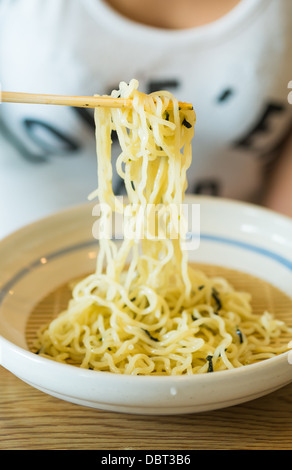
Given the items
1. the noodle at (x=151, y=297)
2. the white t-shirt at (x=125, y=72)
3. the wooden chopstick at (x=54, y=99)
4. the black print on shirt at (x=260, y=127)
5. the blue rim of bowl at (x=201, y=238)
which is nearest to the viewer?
the wooden chopstick at (x=54, y=99)

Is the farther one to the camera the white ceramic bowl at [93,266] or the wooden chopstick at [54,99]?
the wooden chopstick at [54,99]

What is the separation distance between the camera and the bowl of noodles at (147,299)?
3.43 feet

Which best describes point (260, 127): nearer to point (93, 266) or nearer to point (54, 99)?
point (93, 266)

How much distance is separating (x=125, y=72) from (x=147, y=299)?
0.85m

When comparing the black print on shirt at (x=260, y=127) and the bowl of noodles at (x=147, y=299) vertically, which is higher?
the black print on shirt at (x=260, y=127)

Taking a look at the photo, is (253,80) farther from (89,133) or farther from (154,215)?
(154,215)

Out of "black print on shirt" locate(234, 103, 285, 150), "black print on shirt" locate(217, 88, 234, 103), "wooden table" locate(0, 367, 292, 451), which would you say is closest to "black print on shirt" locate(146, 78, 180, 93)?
"black print on shirt" locate(217, 88, 234, 103)

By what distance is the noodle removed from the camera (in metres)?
1.29

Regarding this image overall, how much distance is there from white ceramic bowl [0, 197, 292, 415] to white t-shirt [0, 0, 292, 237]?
13.2 inches

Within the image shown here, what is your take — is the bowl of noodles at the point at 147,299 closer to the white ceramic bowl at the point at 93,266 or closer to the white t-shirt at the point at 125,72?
the white ceramic bowl at the point at 93,266

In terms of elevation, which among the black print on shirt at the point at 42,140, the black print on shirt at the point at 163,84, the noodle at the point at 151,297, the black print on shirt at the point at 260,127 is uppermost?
the black print on shirt at the point at 163,84

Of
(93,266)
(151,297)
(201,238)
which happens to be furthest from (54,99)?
(201,238)

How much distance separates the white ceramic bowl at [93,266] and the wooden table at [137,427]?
0.06 metres

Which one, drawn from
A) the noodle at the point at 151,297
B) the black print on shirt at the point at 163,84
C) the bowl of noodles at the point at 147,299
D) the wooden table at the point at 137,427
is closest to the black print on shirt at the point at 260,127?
the black print on shirt at the point at 163,84
